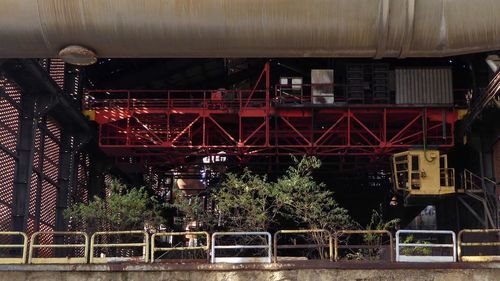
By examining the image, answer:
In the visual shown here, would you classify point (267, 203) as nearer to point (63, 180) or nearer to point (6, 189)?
point (6, 189)

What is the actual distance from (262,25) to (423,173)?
22.2 m

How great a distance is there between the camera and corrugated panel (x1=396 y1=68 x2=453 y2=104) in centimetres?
2448

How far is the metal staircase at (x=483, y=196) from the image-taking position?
23.0 m

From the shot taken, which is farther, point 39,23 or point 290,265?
point 290,265

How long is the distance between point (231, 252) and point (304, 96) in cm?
697

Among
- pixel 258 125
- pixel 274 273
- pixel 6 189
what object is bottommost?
pixel 274 273

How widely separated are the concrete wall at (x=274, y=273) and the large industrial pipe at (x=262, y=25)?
1114 centimetres

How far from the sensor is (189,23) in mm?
3430

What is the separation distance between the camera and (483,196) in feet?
79.5

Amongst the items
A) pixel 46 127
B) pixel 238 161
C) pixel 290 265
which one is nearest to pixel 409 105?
pixel 238 161

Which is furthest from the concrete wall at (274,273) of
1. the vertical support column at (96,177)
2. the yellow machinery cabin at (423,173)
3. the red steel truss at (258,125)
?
the vertical support column at (96,177)

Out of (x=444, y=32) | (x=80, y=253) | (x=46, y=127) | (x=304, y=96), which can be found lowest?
(x=80, y=253)

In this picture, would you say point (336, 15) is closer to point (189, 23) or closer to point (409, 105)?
point (189, 23)

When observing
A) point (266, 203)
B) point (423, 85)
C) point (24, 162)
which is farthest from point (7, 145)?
point (423, 85)
